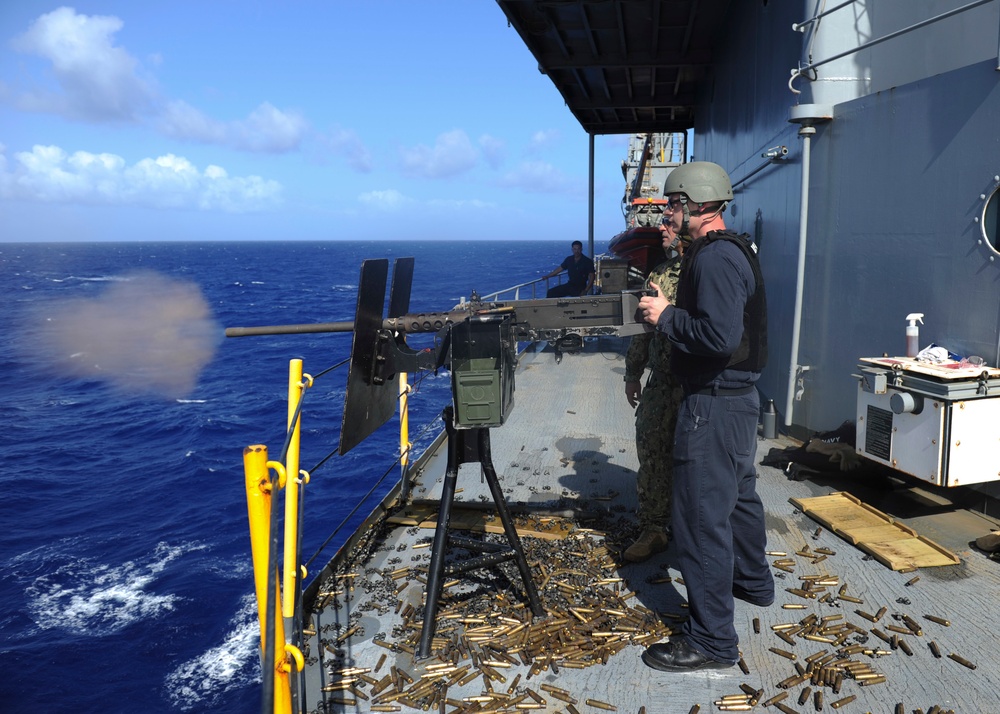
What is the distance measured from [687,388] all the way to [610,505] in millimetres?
2322

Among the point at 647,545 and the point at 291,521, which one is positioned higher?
the point at 291,521

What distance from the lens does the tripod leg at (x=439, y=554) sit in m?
3.60

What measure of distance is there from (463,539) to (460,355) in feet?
3.58

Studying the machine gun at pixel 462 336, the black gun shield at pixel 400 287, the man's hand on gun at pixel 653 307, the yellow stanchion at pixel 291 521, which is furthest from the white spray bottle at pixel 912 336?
the yellow stanchion at pixel 291 521

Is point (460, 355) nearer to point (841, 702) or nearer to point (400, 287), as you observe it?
point (400, 287)

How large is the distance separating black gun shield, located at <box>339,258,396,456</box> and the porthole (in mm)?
3992

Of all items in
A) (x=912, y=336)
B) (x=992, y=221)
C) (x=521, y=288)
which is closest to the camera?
(x=992, y=221)

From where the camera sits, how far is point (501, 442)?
7.45m

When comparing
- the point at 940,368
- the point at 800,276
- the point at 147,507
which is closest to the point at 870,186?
the point at 800,276

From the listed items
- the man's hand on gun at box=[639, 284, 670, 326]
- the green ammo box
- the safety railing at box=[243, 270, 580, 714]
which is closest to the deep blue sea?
the green ammo box

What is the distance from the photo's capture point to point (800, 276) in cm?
712

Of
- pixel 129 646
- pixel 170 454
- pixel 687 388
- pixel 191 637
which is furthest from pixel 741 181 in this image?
pixel 170 454

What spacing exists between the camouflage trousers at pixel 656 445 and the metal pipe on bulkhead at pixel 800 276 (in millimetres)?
3131

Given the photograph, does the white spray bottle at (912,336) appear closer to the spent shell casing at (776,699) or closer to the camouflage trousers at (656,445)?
the camouflage trousers at (656,445)
